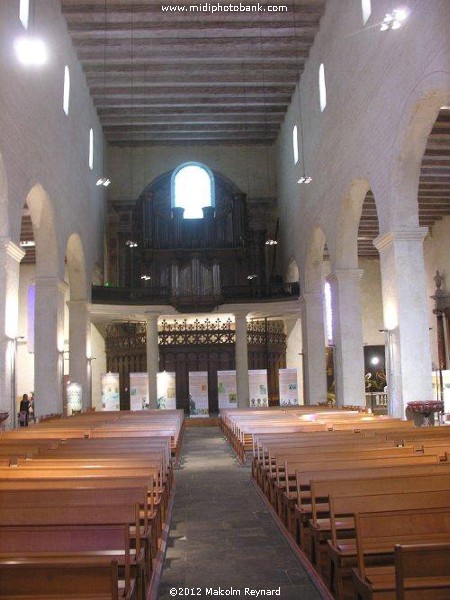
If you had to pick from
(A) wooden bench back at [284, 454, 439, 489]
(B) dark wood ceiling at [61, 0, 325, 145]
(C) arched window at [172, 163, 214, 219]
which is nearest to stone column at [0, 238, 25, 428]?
(A) wooden bench back at [284, 454, 439, 489]

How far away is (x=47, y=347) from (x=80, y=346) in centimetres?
418

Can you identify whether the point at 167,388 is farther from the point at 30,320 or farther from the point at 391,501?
the point at 391,501

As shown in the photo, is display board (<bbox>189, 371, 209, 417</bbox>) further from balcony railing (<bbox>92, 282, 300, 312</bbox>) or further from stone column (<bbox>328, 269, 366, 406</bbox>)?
stone column (<bbox>328, 269, 366, 406</bbox>)

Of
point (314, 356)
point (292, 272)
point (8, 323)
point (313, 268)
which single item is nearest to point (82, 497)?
point (8, 323)

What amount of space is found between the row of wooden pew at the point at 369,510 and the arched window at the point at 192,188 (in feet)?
65.9

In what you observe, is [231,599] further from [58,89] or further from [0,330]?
[58,89]

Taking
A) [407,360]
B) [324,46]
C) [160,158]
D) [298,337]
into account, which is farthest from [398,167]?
[160,158]

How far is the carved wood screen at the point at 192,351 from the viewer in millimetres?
25156

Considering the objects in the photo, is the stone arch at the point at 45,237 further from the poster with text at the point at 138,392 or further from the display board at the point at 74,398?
the poster with text at the point at 138,392

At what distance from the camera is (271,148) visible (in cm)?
2775

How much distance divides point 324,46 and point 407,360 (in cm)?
1017

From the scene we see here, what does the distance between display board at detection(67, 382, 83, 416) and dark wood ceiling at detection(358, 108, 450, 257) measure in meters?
10.8

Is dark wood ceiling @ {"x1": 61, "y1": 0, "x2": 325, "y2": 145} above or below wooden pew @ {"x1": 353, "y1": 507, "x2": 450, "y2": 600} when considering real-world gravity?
above

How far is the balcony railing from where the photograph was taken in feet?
73.4
